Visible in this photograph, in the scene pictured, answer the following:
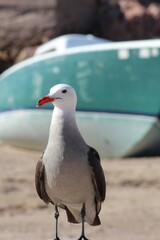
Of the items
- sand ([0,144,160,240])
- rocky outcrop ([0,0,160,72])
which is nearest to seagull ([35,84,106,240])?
sand ([0,144,160,240])

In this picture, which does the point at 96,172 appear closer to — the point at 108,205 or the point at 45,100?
the point at 45,100

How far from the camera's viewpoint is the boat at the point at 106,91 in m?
10.1

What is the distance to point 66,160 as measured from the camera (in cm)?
455

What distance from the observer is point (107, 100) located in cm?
1031

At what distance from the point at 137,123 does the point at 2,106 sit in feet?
7.17

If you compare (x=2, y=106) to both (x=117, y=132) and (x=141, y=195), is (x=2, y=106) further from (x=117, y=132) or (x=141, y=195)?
(x=141, y=195)

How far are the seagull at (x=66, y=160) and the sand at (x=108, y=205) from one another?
1353 mm

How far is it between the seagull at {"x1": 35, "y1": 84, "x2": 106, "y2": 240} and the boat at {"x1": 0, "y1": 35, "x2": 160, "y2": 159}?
5.46 m

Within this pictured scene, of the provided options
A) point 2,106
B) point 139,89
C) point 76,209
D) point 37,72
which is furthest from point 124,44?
point 76,209

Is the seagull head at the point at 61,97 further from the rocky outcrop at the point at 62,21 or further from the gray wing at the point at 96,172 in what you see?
the rocky outcrop at the point at 62,21

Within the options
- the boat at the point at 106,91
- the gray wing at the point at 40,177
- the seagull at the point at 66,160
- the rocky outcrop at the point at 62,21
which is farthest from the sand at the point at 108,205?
the rocky outcrop at the point at 62,21

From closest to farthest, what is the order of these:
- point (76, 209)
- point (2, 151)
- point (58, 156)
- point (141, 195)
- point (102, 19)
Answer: point (58, 156)
point (76, 209)
point (141, 195)
point (2, 151)
point (102, 19)

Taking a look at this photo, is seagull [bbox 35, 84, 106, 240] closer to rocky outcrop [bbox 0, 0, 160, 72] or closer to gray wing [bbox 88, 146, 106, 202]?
gray wing [bbox 88, 146, 106, 202]

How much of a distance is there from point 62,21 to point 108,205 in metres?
5.81
